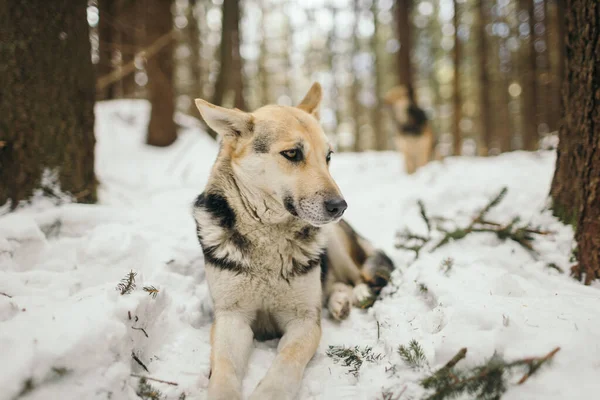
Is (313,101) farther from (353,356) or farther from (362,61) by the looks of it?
(362,61)

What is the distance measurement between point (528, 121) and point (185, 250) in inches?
584

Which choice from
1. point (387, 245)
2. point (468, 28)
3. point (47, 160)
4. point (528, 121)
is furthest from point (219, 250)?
point (468, 28)

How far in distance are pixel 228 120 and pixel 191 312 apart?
1448 millimetres

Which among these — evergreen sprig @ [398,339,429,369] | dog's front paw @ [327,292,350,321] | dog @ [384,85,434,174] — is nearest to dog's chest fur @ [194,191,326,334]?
dog's front paw @ [327,292,350,321]

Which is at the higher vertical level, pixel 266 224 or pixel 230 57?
pixel 230 57

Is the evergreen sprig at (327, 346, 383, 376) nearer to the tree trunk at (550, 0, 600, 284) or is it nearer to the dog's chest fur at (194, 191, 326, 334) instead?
the dog's chest fur at (194, 191, 326, 334)

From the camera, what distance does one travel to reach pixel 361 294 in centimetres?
321

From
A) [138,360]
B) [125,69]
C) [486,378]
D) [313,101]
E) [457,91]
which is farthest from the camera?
[457,91]

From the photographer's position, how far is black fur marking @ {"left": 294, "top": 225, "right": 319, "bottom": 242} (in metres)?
2.73


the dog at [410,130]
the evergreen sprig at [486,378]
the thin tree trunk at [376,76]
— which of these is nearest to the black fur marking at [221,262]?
the evergreen sprig at [486,378]

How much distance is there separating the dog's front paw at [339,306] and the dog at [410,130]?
692cm

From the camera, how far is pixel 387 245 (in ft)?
15.3

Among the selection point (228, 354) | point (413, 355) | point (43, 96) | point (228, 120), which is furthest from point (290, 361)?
point (43, 96)

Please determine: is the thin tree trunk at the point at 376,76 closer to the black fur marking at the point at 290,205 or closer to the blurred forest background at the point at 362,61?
the blurred forest background at the point at 362,61
